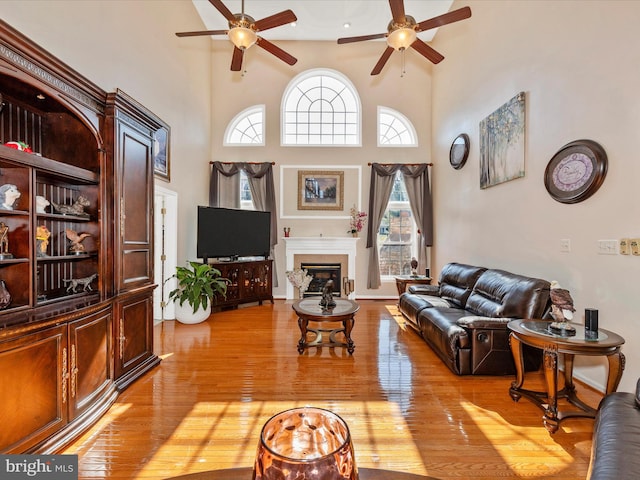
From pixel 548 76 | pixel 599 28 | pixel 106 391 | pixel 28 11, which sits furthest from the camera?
pixel 548 76

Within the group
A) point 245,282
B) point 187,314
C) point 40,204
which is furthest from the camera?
point 245,282

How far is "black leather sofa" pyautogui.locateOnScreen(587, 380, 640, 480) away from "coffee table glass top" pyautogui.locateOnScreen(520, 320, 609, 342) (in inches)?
17.6

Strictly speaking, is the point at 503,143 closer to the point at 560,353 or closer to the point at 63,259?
the point at 560,353

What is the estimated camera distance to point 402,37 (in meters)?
3.42

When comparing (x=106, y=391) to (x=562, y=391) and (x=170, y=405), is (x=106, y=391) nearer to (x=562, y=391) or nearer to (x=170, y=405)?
(x=170, y=405)

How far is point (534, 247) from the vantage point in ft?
11.1

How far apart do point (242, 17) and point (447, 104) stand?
12.7 feet

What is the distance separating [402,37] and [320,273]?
427 cm

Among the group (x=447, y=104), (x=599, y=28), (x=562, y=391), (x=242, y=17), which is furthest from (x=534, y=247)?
(x=242, y=17)

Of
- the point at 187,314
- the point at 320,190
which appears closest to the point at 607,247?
the point at 320,190

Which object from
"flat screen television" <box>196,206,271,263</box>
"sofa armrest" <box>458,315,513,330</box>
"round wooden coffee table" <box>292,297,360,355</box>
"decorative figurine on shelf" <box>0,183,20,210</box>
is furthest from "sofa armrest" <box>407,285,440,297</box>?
"decorative figurine on shelf" <box>0,183,20,210</box>

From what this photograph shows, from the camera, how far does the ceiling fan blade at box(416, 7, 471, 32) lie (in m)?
3.23

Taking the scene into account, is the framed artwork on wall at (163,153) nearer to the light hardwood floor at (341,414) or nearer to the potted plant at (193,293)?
the potted plant at (193,293)

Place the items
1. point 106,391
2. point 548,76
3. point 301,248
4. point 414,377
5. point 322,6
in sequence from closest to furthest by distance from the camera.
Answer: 1. point 106,391
2. point 414,377
3. point 548,76
4. point 322,6
5. point 301,248
